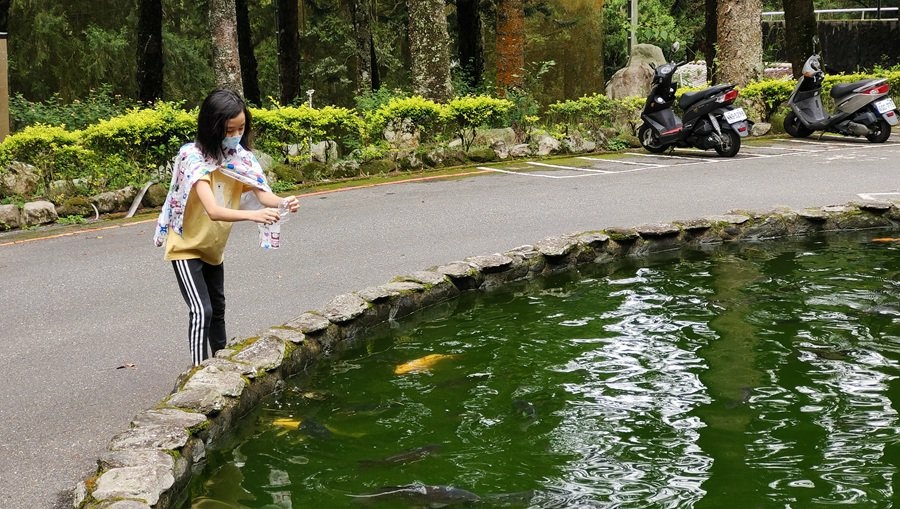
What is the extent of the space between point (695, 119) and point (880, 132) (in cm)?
401

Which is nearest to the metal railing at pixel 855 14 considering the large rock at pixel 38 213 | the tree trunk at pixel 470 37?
the tree trunk at pixel 470 37

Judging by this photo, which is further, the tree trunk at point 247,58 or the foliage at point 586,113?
the tree trunk at point 247,58

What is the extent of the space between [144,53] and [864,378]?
808 inches

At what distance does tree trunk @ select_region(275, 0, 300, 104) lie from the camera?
1046 inches

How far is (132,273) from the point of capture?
404 inches

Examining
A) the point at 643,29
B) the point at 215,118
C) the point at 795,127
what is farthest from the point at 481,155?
the point at 643,29

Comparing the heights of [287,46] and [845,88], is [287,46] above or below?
above

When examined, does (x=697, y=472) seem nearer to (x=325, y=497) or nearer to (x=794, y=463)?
(x=794, y=463)

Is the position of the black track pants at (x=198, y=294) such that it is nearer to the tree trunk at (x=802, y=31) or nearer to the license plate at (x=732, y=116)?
the license plate at (x=732, y=116)

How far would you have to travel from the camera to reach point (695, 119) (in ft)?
58.5

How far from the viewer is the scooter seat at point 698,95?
1734cm

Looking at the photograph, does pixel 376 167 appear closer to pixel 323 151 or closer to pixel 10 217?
pixel 323 151

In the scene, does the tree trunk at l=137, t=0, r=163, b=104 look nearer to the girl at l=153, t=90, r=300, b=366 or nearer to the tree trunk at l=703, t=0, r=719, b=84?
the tree trunk at l=703, t=0, r=719, b=84

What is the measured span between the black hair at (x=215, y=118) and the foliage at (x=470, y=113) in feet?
37.6
